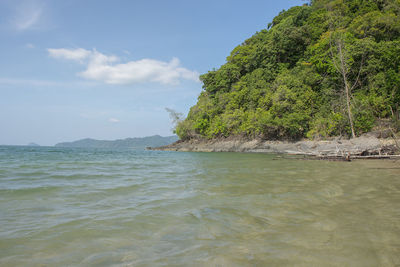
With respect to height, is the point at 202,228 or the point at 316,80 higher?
the point at 316,80

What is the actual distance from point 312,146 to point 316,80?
12.0 m

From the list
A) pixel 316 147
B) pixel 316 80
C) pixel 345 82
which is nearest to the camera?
pixel 316 147

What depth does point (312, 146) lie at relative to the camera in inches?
931

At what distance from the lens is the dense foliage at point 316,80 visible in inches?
963

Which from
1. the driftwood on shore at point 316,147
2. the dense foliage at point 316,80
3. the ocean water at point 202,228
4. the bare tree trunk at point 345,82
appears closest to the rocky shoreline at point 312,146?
the driftwood on shore at point 316,147

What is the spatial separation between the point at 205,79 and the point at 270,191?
4809 centimetres

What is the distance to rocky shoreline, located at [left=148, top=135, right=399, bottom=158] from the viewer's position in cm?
1614

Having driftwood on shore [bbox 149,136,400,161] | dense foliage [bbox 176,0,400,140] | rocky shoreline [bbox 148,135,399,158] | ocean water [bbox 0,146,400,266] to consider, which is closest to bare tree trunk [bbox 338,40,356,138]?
dense foliage [bbox 176,0,400,140]

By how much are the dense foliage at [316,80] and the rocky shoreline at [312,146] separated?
1889 millimetres

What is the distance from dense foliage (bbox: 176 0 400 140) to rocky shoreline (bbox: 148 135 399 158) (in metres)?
1.89

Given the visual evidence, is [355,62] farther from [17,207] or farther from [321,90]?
[17,207]

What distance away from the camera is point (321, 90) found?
98.8 feet

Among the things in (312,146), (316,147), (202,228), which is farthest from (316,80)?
(202,228)

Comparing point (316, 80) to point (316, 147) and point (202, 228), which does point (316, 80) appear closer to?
point (316, 147)
